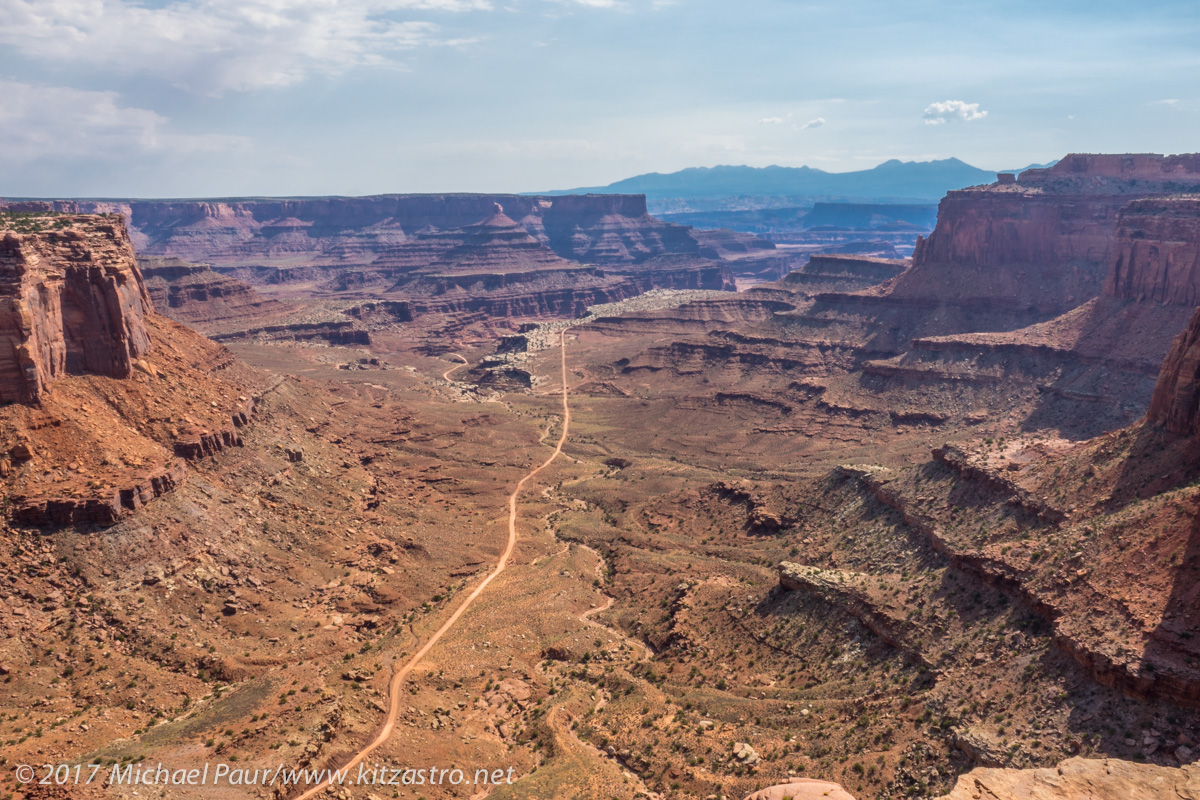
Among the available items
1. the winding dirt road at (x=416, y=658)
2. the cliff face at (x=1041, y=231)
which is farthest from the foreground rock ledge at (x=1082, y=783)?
the cliff face at (x=1041, y=231)

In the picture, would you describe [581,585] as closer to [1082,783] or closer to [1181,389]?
[1082,783]

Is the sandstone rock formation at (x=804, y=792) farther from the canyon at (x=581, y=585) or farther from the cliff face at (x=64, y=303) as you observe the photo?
the cliff face at (x=64, y=303)

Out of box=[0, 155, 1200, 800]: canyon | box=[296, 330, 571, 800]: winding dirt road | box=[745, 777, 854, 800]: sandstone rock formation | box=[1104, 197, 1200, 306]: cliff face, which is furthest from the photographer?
box=[1104, 197, 1200, 306]: cliff face

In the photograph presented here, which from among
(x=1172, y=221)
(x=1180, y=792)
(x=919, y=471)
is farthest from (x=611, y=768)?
(x=1172, y=221)

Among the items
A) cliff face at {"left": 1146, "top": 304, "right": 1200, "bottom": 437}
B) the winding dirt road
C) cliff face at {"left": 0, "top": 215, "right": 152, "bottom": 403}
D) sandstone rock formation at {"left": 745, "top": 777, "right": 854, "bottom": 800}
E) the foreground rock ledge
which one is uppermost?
cliff face at {"left": 0, "top": 215, "right": 152, "bottom": 403}

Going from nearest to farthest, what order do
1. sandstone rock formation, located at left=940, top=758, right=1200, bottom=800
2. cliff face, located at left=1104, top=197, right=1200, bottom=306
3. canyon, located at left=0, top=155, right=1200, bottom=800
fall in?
sandstone rock formation, located at left=940, top=758, right=1200, bottom=800
canyon, located at left=0, top=155, right=1200, bottom=800
cliff face, located at left=1104, top=197, right=1200, bottom=306

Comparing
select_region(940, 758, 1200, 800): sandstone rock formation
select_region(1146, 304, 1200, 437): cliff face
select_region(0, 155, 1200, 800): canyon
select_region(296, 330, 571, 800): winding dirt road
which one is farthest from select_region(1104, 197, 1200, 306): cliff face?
select_region(940, 758, 1200, 800): sandstone rock formation

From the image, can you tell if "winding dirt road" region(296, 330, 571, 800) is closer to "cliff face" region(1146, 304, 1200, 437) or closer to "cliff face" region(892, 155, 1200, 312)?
"cliff face" region(1146, 304, 1200, 437)
